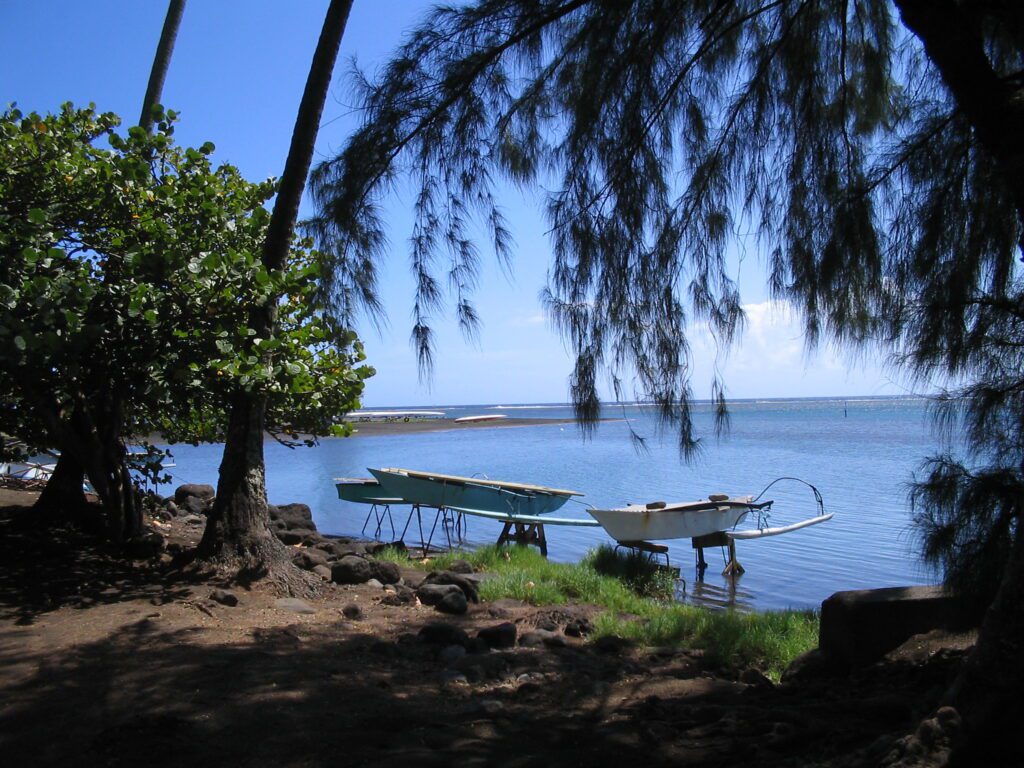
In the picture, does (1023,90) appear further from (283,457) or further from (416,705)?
(283,457)

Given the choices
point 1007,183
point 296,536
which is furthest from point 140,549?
point 1007,183

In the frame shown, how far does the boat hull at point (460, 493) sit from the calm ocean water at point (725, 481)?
1.03 metres

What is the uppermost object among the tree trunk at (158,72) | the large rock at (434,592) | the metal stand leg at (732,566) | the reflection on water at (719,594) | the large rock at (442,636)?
the tree trunk at (158,72)

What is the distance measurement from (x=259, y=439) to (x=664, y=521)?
7041 mm

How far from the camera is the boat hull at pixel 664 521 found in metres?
12.1

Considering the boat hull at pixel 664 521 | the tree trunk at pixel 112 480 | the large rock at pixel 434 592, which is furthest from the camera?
the boat hull at pixel 664 521

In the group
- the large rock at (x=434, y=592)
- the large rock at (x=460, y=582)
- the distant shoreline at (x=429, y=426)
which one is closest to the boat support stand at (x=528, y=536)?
the large rock at (x=460, y=582)

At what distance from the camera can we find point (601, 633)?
693 cm

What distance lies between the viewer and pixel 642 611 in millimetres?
8258

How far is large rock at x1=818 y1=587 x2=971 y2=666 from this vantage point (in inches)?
184

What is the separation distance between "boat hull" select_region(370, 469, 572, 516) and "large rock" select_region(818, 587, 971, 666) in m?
8.50

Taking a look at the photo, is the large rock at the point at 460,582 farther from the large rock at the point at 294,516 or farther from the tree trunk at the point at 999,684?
the tree trunk at the point at 999,684

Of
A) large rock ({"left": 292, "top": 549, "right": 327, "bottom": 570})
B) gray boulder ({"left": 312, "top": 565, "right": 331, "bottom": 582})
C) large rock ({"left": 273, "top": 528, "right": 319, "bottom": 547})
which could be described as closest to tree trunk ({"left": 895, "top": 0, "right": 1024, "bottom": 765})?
gray boulder ({"left": 312, "top": 565, "right": 331, "bottom": 582})

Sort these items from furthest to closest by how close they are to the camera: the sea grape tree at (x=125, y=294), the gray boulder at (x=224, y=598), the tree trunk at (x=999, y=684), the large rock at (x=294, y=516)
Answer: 1. the large rock at (x=294, y=516)
2. the gray boulder at (x=224, y=598)
3. the sea grape tree at (x=125, y=294)
4. the tree trunk at (x=999, y=684)
